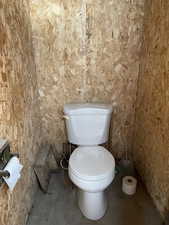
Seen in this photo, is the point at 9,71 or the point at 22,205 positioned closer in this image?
the point at 9,71

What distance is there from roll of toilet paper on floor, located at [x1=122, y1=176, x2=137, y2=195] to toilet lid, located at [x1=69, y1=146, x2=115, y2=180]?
0.41 meters

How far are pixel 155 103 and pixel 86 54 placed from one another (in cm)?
78

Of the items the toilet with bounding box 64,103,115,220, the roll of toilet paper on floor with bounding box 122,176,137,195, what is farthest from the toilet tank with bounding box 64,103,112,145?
the roll of toilet paper on floor with bounding box 122,176,137,195

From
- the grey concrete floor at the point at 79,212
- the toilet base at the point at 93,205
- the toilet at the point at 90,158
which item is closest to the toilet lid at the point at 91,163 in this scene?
the toilet at the point at 90,158

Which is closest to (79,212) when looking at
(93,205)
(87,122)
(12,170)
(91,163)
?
(93,205)

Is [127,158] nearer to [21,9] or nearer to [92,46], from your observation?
[92,46]

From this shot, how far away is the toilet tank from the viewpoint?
174cm

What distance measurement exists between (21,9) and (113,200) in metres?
1.87

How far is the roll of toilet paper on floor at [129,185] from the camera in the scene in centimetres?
181

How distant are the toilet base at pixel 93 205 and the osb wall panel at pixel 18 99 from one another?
0.50 metres

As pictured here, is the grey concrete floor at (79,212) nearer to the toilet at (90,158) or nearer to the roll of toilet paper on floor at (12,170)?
the toilet at (90,158)

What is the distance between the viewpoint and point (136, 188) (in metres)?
1.90

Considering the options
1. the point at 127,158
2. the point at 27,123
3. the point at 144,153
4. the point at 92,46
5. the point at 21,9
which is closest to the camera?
the point at 21,9

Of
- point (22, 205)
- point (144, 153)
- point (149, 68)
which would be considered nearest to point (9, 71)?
point (22, 205)
